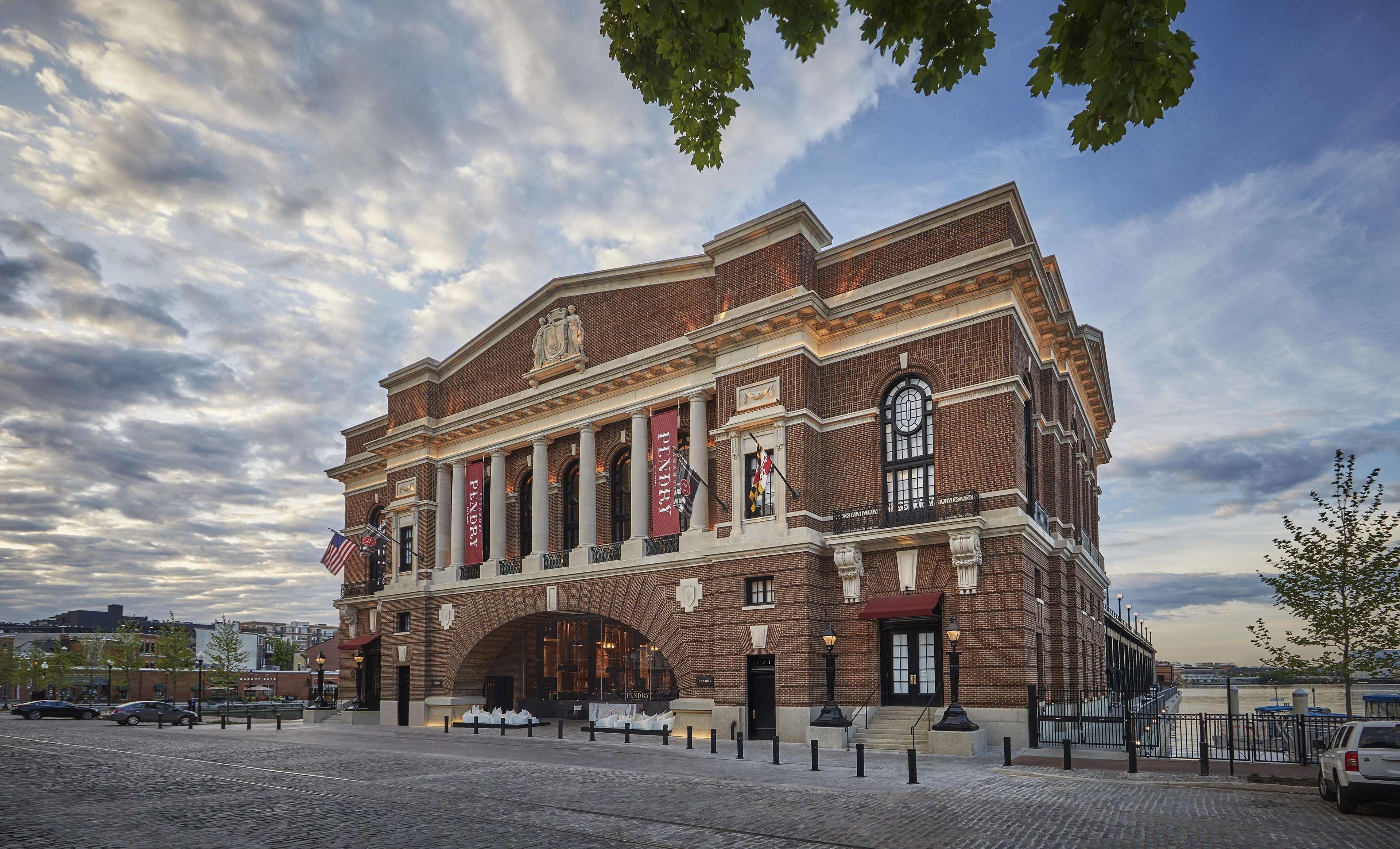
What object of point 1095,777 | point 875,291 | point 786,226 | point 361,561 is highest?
point 786,226

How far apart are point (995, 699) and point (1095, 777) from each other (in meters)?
6.74

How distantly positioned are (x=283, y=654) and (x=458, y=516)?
321 feet

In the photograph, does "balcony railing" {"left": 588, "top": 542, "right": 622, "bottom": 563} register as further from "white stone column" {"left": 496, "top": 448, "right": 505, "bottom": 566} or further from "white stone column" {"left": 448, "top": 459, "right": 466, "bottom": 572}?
"white stone column" {"left": 448, "top": 459, "right": 466, "bottom": 572}

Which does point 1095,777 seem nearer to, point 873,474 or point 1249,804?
point 1249,804

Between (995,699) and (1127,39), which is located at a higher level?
(1127,39)

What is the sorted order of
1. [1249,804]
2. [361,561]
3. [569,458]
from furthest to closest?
[361,561], [569,458], [1249,804]

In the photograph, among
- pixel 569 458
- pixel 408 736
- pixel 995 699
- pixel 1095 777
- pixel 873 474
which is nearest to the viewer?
pixel 1095 777

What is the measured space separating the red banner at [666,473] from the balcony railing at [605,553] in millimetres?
2327

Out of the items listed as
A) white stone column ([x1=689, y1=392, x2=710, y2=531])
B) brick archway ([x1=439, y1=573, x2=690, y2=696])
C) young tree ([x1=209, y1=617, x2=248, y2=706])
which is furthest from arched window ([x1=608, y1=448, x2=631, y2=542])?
young tree ([x1=209, y1=617, x2=248, y2=706])

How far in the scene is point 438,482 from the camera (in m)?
45.8

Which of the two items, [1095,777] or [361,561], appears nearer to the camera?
[1095,777]

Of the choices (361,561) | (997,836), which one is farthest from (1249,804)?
(361,561)

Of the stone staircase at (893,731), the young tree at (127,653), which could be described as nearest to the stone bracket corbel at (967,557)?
the stone staircase at (893,731)

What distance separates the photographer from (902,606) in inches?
1120
